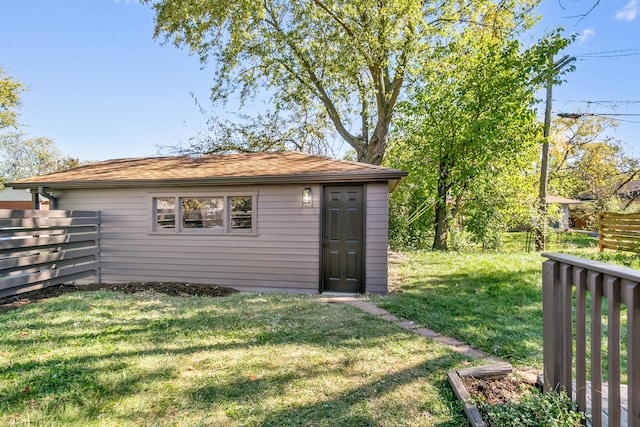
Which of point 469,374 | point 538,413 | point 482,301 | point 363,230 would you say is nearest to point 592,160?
point 482,301

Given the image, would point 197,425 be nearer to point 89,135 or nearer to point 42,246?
point 42,246

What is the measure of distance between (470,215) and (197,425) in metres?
10.8

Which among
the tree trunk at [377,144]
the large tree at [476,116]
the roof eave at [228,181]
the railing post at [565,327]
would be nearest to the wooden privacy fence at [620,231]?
the large tree at [476,116]

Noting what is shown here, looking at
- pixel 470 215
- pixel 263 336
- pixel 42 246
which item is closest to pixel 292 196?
pixel 263 336

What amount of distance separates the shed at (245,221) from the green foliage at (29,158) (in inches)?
1323

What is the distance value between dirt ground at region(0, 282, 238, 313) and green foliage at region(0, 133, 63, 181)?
3401cm

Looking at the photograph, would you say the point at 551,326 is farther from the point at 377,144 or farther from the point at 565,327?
the point at 377,144

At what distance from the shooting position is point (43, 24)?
36.6 feet

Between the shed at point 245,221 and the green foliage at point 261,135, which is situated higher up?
the green foliage at point 261,135

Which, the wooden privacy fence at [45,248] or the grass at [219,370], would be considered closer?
the grass at [219,370]

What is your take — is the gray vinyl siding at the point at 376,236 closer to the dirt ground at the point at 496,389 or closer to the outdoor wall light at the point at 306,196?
the outdoor wall light at the point at 306,196

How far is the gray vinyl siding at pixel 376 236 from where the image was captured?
5965 millimetres

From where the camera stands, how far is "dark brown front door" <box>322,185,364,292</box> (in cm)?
612

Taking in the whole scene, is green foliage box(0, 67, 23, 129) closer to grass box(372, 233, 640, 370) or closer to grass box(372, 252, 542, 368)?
grass box(372, 233, 640, 370)
